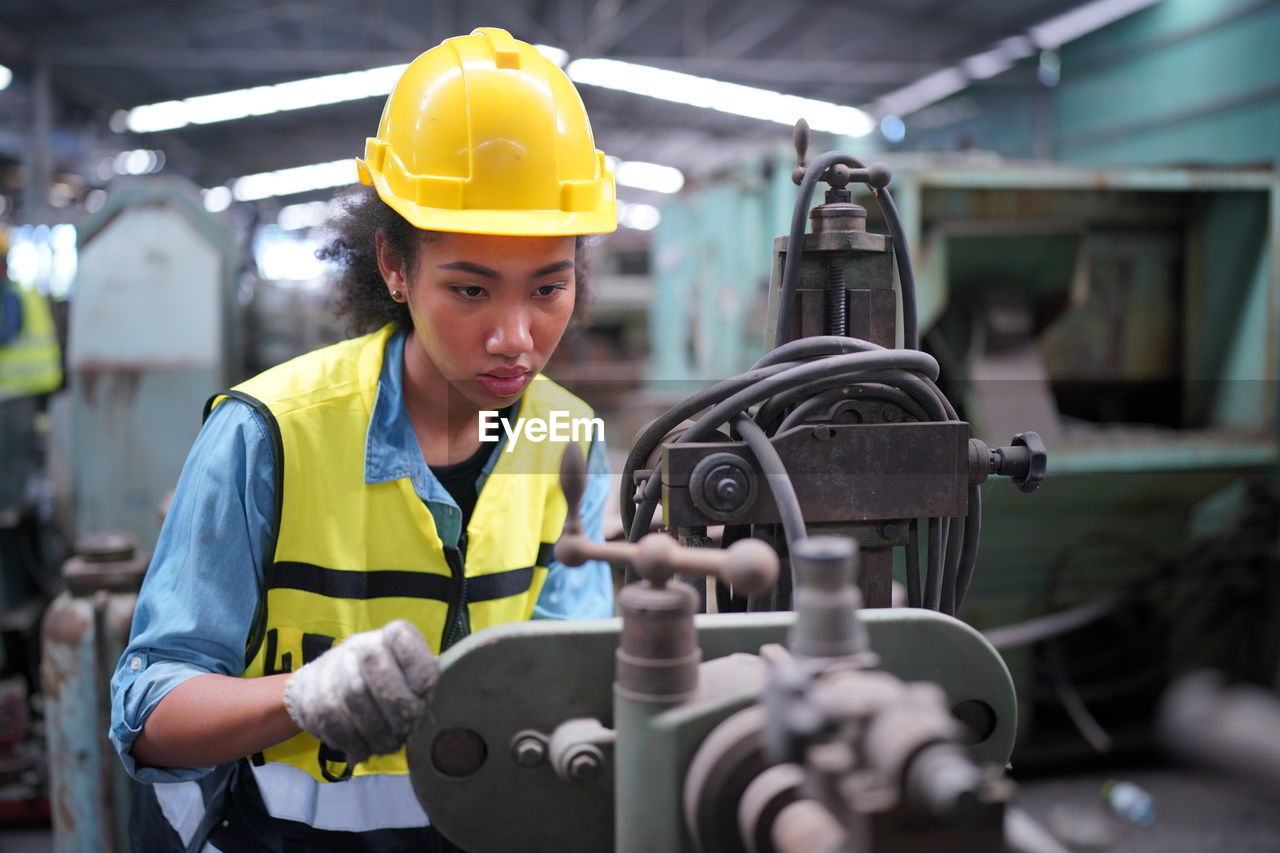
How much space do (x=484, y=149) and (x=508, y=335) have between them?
0.21 metres

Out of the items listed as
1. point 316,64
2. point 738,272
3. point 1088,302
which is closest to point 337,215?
point 738,272

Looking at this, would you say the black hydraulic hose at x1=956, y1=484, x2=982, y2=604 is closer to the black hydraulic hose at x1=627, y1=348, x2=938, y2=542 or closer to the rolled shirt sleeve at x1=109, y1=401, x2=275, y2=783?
the black hydraulic hose at x1=627, y1=348, x2=938, y2=542

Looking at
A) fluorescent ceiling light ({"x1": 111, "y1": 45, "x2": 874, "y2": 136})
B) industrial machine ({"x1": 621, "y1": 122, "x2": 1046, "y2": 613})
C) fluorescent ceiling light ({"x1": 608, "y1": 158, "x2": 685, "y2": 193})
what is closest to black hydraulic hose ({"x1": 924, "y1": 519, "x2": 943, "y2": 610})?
industrial machine ({"x1": 621, "y1": 122, "x2": 1046, "y2": 613})

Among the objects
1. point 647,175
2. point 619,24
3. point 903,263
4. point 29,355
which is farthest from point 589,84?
point 903,263

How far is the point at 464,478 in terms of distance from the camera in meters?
1.23

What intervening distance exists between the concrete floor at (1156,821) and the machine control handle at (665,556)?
2.35m

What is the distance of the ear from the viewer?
1.14m

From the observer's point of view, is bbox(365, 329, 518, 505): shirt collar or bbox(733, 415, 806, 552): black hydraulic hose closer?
bbox(733, 415, 806, 552): black hydraulic hose

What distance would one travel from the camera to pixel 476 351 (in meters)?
1.05

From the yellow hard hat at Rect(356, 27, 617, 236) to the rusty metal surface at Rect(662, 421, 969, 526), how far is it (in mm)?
377

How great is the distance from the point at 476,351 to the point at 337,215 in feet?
1.26

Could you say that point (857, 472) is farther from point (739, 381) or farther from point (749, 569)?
point (749, 569)

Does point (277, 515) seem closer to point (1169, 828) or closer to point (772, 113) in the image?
point (1169, 828)

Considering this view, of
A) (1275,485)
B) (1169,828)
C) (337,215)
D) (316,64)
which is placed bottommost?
(1169,828)
